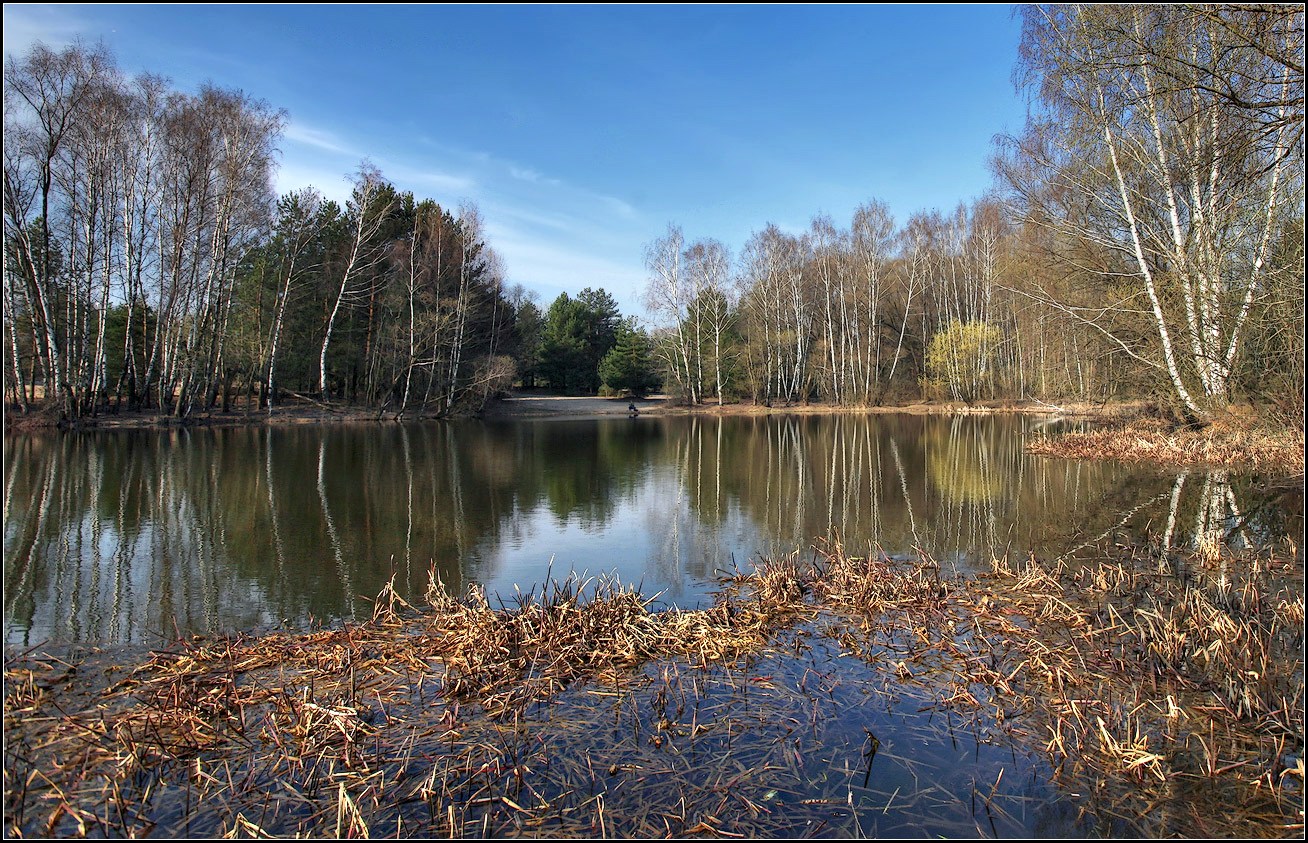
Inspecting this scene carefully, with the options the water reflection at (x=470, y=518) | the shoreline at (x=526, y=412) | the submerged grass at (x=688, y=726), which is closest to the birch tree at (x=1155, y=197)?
the water reflection at (x=470, y=518)

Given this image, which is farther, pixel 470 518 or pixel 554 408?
pixel 554 408

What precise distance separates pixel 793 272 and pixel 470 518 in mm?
41539

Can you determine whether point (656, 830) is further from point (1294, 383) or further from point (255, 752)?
point (1294, 383)

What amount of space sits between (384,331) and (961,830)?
3909cm

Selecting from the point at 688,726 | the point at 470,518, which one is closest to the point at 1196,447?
the point at 470,518

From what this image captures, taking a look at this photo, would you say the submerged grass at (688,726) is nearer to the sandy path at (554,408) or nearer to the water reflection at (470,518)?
the water reflection at (470,518)

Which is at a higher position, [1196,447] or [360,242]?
[360,242]

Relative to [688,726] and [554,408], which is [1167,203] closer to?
[688,726]

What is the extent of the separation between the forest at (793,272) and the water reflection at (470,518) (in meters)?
4.26

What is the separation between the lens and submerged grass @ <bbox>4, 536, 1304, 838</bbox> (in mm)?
3607

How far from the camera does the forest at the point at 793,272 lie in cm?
1241

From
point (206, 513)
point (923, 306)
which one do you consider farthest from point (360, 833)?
point (923, 306)

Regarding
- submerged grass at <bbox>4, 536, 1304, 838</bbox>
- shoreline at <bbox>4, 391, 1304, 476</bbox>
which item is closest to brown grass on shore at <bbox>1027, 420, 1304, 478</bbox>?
shoreline at <bbox>4, 391, 1304, 476</bbox>

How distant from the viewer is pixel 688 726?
4.53m
